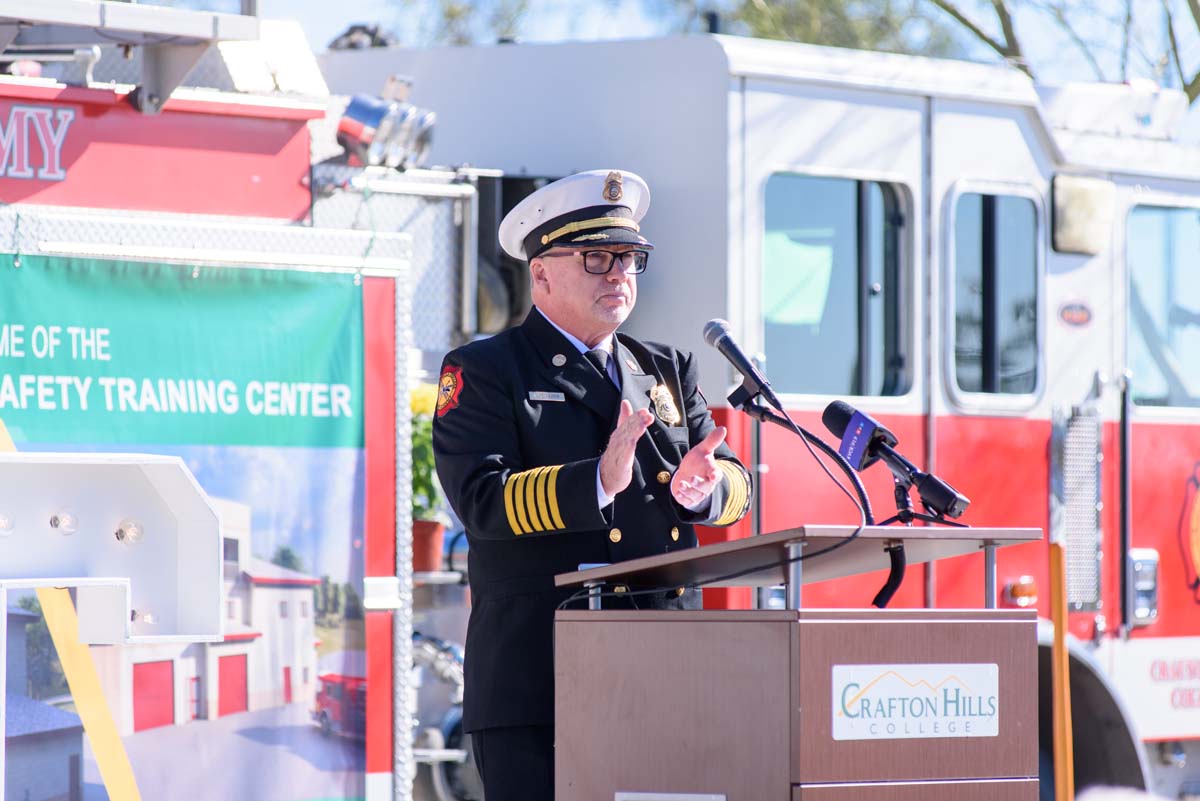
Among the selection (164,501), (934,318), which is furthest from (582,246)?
(934,318)

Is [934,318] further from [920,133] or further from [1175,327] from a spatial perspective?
[1175,327]

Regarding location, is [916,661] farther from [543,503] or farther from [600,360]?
[600,360]

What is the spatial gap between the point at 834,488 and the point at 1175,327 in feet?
5.51

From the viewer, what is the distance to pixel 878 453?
3.13 meters

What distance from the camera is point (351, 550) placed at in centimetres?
491

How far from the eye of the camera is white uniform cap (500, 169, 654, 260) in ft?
11.4

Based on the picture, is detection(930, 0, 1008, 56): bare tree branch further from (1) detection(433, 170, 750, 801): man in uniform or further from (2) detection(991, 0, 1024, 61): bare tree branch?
(1) detection(433, 170, 750, 801): man in uniform

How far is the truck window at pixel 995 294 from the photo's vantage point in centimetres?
575

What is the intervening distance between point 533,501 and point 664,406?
533 millimetres

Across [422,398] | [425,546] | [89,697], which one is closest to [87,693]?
[89,697]

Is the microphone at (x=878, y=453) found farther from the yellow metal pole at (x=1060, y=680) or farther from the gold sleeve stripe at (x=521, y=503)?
the yellow metal pole at (x=1060, y=680)

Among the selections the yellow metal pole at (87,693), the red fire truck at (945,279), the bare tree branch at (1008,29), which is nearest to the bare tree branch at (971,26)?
the bare tree branch at (1008,29)

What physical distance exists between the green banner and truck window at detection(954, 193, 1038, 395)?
6.73 ft

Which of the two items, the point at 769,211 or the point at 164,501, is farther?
the point at 769,211
